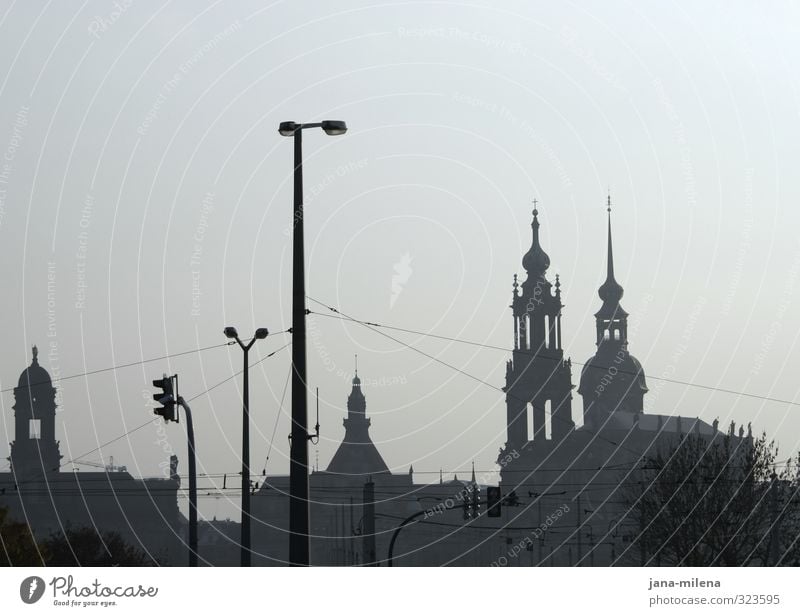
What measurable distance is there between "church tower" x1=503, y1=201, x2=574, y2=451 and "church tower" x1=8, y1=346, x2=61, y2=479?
143ft

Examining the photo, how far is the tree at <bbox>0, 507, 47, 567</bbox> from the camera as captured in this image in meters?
50.4

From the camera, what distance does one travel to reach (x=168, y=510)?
601 feet

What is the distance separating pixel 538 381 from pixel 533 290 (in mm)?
9144

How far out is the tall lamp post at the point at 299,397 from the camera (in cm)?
2027

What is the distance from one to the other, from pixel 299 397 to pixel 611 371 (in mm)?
154085

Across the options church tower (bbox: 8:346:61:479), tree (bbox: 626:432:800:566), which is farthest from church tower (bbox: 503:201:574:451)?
tree (bbox: 626:432:800:566)

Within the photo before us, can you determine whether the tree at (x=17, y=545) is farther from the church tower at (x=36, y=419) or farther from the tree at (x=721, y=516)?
the church tower at (x=36, y=419)

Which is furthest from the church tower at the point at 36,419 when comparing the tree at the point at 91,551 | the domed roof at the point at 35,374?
the tree at the point at 91,551

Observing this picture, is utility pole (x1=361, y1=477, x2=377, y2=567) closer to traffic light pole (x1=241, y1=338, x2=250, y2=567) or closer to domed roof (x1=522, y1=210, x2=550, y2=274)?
traffic light pole (x1=241, y1=338, x2=250, y2=567)

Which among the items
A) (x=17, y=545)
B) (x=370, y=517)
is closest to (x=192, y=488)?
(x=370, y=517)

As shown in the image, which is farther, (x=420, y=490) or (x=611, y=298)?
(x=611, y=298)

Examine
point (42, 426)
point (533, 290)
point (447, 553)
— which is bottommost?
point (447, 553)
